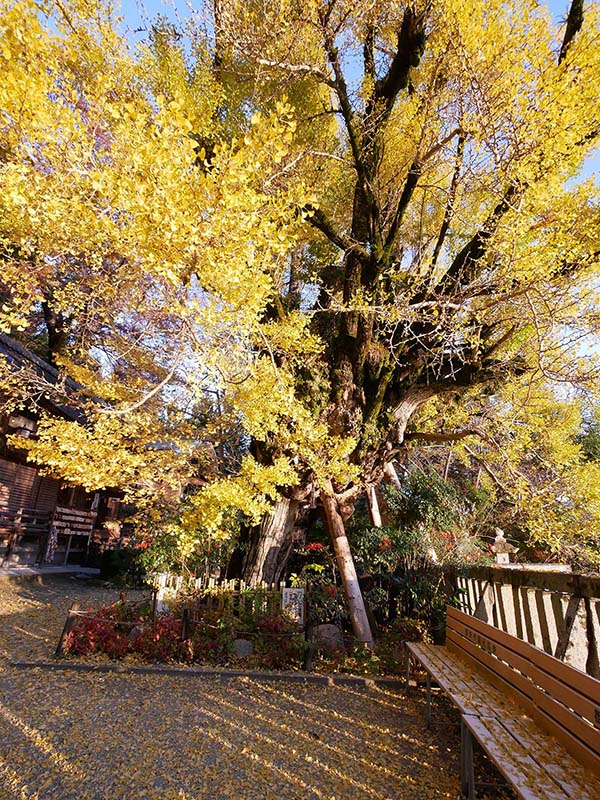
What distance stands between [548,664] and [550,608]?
4.71 ft

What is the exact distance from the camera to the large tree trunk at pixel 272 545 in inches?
275

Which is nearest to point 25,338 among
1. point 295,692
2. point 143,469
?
point 143,469

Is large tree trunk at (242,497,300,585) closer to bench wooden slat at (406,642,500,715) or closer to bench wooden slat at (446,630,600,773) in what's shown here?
bench wooden slat at (406,642,500,715)

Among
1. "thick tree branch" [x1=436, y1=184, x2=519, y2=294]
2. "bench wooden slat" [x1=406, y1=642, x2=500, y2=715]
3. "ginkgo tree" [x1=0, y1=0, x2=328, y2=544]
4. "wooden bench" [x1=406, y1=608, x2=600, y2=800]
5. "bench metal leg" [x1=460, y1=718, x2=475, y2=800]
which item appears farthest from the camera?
"thick tree branch" [x1=436, y1=184, x2=519, y2=294]

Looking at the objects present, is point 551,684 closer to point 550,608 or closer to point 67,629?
point 550,608

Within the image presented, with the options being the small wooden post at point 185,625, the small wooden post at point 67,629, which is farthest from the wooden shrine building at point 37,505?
the small wooden post at point 185,625

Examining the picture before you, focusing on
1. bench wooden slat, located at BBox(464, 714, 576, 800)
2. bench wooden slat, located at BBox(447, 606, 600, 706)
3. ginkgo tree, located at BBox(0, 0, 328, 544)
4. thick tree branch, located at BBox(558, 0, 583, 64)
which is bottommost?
bench wooden slat, located at BBox(464, 714, 576, 800)

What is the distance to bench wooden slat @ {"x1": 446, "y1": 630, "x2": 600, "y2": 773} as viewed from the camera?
85.5 inches

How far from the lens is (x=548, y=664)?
264cm

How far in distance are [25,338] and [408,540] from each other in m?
12.4

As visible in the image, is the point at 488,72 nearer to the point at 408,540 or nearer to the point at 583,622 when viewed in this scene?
the point at 583,622

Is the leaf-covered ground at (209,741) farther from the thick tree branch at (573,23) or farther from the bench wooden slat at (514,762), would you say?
the thick tree branch at (573,23)

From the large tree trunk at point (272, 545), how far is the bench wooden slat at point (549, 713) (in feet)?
12.5

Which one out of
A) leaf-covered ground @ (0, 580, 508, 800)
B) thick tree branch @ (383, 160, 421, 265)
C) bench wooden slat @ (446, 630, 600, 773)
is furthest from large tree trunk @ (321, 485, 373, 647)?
thick tree branch @ (383, 160, 421, 265)
